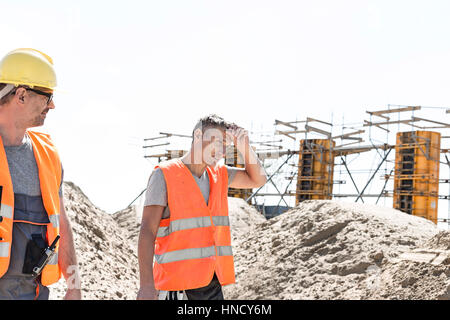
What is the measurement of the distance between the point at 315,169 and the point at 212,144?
2123 centimetres

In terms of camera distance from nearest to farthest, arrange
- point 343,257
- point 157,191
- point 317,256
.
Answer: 1. point 157,191
2. point 343,257
3. point 317,256

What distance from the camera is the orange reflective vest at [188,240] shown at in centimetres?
278

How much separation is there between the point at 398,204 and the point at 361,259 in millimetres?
11949

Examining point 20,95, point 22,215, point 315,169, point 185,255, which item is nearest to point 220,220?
point 185,255

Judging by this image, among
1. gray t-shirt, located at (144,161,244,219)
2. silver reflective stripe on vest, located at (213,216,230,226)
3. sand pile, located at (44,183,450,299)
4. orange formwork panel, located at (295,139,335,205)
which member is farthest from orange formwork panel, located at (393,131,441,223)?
gray t-shirt, located at (144,161,244,219)

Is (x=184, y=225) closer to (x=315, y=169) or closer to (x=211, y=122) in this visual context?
(x=211, y=122)

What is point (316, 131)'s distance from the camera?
23.9 metres

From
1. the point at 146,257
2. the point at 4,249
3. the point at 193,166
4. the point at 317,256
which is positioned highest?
the point at 193,166

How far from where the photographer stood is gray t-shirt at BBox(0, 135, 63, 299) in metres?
1.94

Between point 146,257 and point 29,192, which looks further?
point 146,257

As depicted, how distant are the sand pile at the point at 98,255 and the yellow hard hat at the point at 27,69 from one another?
515 cm

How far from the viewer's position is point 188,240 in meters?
2.83

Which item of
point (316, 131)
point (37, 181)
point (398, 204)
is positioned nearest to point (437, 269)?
point (37, 181)
